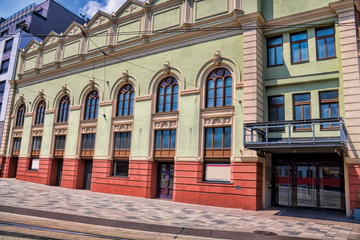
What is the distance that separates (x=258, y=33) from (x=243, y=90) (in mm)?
3794

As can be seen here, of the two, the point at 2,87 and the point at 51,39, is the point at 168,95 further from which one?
the point at 2,87

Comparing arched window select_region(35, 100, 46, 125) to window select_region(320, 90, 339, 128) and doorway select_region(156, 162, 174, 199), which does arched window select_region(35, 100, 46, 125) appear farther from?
window select_region(320, 90, 339, 128)

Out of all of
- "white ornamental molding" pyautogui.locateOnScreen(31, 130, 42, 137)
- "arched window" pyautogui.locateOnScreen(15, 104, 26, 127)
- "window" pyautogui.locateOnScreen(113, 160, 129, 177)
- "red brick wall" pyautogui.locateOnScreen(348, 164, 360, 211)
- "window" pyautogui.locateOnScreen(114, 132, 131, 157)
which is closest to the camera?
"red brick wall" pyautogui.locateOnScreen(348, 164, 360, 211)

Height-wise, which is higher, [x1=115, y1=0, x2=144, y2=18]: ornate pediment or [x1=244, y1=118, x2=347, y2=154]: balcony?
[x1=115, y1=0, x2=144, y2=18]: ornate pediment

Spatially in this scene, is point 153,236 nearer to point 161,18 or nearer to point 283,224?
point 283,224

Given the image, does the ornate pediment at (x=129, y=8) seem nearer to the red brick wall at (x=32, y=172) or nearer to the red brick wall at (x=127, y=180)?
the red brick wall at (x=127, y=180)

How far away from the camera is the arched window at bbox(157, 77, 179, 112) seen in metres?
21.0

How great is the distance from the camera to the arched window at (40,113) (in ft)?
99.7

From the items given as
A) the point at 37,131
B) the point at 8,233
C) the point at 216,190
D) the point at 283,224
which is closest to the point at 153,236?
the point at 8,233

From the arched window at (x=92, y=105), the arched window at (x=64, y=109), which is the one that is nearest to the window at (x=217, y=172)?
the arched window at (x=92, y=105)

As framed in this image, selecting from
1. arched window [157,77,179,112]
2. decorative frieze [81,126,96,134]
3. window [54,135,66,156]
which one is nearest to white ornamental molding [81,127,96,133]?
decorative frieze [81,126,96,134]

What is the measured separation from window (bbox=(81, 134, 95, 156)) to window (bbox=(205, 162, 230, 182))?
439 inches

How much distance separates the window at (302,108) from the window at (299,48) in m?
2.22

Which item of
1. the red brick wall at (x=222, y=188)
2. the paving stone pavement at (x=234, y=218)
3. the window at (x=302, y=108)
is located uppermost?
the window at (x=302, y=108)
